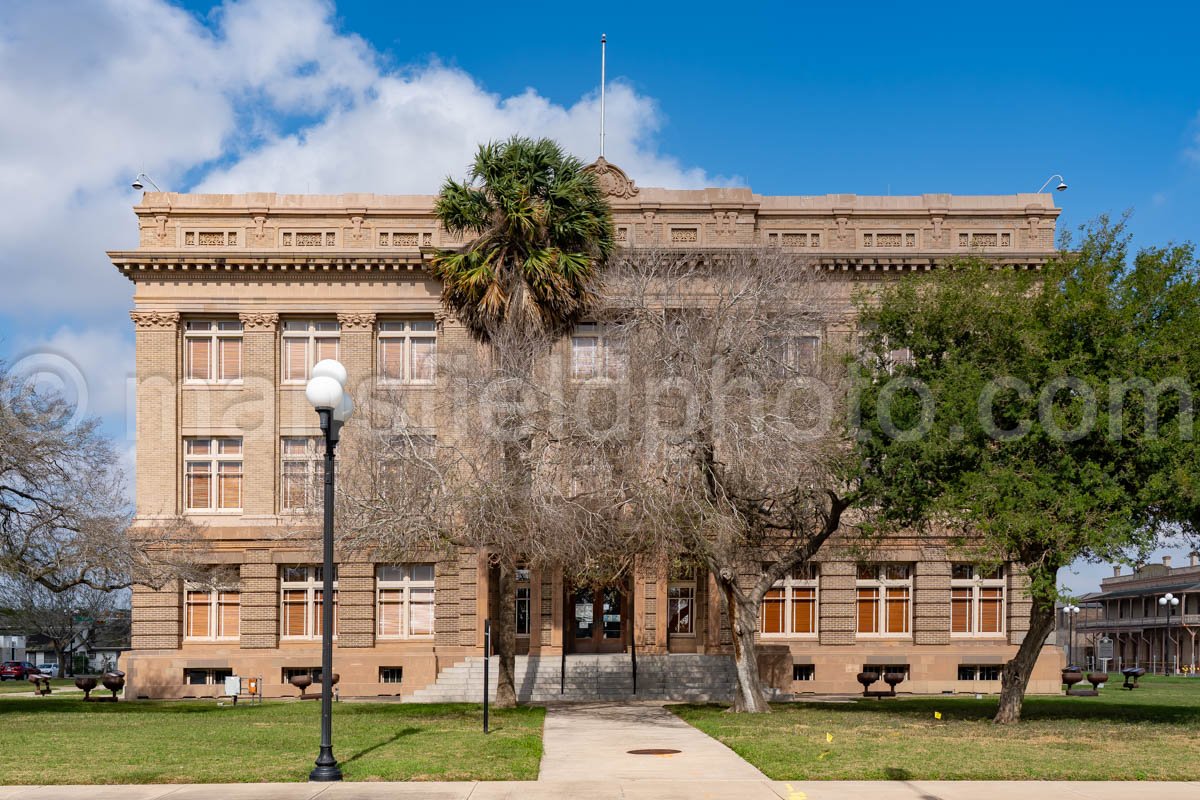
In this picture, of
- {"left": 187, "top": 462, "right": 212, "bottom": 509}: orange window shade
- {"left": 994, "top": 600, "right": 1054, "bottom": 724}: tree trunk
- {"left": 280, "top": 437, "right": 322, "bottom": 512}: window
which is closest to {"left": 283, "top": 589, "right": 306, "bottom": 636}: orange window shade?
{"left": 280, "top": 437, "right": 322, "bottom": 512}: window

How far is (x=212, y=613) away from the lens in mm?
39719

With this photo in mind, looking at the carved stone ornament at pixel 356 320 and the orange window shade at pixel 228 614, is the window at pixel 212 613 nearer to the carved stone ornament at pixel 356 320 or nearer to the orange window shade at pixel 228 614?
the orange window shade at pixel 228 614

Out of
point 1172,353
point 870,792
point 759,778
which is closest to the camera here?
point 870,792

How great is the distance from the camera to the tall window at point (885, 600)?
40344 millimetres

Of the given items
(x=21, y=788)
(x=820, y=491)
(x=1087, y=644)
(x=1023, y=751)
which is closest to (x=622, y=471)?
(x=820, y=491)

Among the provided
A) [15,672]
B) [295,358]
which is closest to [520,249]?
[295,358]

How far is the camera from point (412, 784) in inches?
619

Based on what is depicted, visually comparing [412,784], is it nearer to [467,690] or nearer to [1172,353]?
[1172,353]

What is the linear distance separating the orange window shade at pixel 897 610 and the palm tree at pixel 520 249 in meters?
15.0

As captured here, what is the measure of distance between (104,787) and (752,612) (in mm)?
16023

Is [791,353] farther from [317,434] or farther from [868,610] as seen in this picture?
[317,434]

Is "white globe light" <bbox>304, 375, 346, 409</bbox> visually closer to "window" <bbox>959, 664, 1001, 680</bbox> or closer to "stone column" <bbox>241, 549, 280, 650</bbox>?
"stone column" <bbox>241, 549, 280, 650</bbox>

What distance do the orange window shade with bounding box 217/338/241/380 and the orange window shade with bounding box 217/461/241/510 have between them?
288 cm

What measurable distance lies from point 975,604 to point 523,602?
14915 mm
